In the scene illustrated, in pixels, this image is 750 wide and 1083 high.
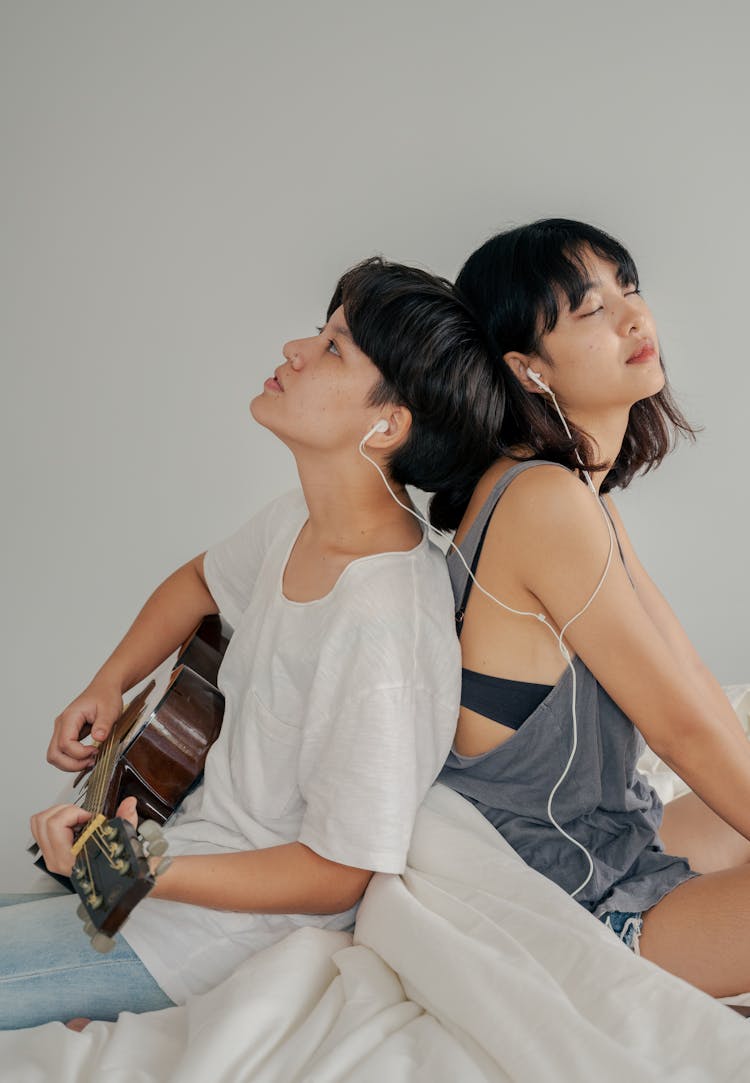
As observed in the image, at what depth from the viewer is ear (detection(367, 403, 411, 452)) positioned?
5.38 feet

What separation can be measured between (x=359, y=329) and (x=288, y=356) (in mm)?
121

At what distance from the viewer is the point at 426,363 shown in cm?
162

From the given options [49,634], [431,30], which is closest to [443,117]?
[431,30]

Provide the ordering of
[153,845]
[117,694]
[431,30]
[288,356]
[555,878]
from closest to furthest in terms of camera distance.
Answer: [153,845] < [555,878] < [288,356] < [117,694] < [431,30]

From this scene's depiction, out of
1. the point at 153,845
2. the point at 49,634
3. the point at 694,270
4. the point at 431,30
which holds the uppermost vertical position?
the point at 431,30

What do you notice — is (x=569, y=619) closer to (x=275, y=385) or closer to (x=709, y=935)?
(x=709, y=935)

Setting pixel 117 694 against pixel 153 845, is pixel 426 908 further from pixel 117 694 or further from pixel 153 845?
pixel 117 694

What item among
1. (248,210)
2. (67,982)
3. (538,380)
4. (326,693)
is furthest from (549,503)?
(248,210)

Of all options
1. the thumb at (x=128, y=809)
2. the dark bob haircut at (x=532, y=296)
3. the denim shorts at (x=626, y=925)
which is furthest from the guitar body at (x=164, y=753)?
the denim shorts at (x=626, y=925)

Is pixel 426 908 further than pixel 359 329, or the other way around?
pixel 359 329

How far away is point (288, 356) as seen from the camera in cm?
170

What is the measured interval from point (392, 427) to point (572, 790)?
562mm

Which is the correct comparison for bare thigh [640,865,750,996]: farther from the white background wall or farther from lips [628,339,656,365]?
the white background wall

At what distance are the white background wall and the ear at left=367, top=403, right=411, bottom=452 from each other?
145 cm
